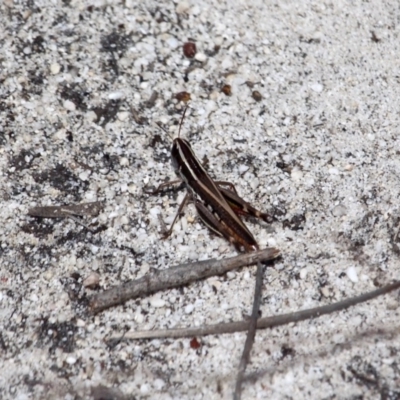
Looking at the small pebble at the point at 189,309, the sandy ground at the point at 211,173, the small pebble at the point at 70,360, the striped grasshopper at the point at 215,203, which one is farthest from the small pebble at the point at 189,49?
the small pebble at the point at 70,360

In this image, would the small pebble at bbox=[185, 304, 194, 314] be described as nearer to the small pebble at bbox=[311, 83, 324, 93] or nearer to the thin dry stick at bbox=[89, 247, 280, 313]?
the thin dry stick at bbox=[89, 247, 280, 313]

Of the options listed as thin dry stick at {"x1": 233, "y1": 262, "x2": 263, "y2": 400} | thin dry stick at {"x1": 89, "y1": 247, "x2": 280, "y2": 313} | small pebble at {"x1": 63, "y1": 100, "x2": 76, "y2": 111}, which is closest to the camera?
thin dry stick at {"x1": 233, "y1": 262, "x2": 263, "y2": 400}

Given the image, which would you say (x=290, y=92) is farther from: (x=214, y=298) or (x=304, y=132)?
(x=214, y=298)

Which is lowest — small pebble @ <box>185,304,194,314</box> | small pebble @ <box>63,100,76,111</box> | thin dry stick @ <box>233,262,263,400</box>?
small pebble @ <box>185,304,194,314</box>

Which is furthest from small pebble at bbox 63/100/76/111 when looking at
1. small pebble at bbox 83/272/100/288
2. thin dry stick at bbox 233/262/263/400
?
thin dry stick at bbox 233/262/263/400

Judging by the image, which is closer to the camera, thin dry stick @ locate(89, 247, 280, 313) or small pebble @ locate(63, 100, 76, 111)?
thin dry stick @ locate(89, 247, 280, 313)

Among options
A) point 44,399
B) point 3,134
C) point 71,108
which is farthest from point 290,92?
point 44,399

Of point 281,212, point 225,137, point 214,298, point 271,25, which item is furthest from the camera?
point 271,25
